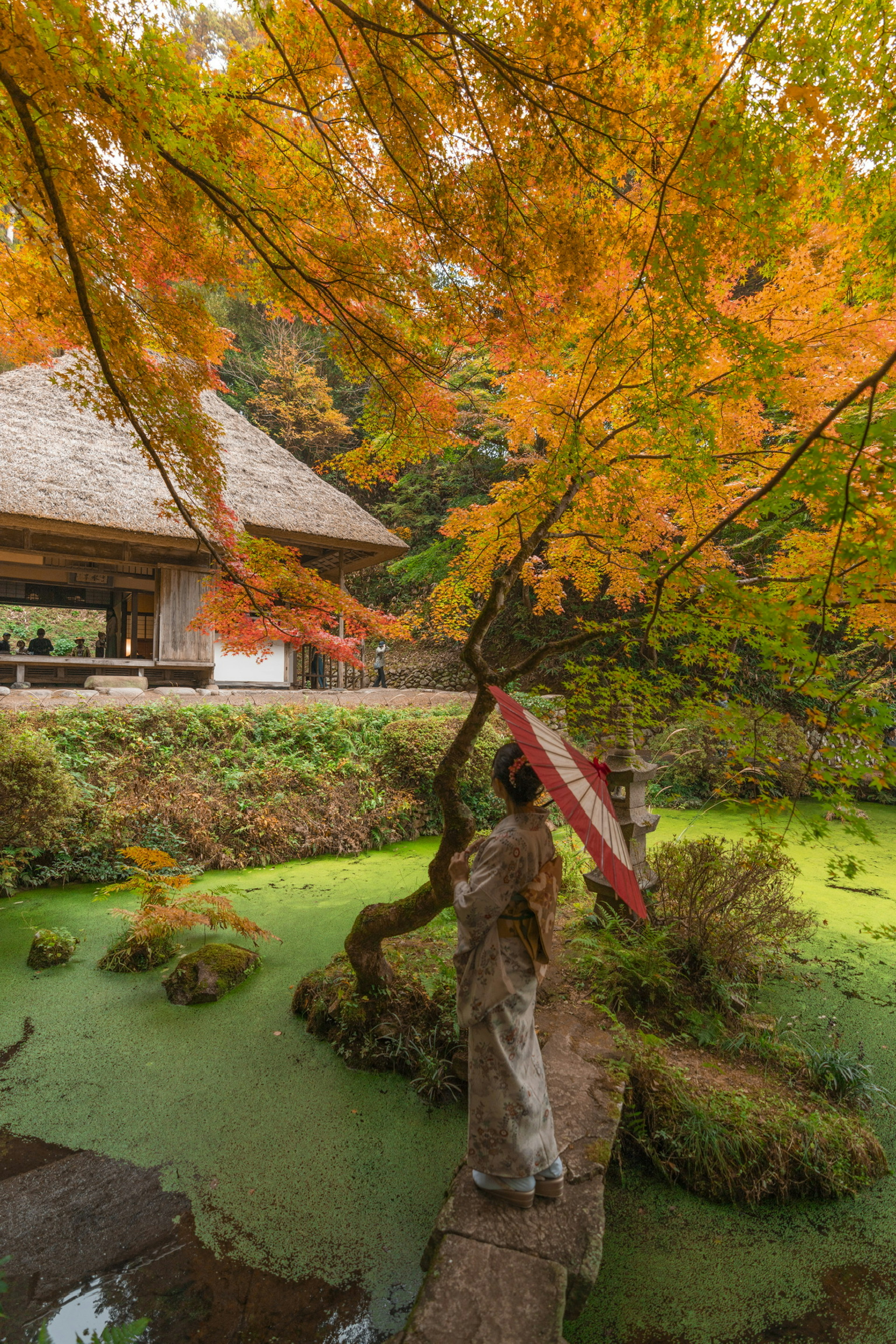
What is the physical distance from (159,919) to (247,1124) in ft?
4.97

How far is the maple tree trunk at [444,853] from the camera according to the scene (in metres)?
2.63

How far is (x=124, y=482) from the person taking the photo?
833 cm

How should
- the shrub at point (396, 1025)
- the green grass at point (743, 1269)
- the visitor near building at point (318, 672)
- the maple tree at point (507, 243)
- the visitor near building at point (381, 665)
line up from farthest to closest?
the visitor near building at point (381, 665) < the visitor near building at point (318, 672) < the shrub at point (396, 1025) < the maple tree at point (507, 243) < the green grass at point (743, 1269)

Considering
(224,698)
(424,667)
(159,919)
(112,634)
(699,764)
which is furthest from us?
(424,667)

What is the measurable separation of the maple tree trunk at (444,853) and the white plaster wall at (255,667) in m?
7.04

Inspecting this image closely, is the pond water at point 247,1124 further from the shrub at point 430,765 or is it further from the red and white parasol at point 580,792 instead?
the shrub at point 430,765

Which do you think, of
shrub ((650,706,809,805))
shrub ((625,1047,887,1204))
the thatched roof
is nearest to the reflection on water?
shrub ((625,1047,887,1204))

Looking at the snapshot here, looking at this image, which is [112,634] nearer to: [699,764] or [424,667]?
[424,667]

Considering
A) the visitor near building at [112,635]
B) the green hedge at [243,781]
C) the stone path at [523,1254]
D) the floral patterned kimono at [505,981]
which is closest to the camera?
the stone path at [523,1254]

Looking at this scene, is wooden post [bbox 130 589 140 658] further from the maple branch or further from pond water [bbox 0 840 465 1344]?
the maple branch

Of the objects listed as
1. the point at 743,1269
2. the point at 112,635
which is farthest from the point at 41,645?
the point at 743,1269

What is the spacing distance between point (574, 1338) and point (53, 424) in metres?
10.5

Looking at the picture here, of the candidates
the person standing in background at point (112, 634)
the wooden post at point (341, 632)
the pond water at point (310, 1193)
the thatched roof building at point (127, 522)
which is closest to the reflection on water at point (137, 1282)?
the pond water at point (310, 1193)

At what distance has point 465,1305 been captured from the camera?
4.84ft
